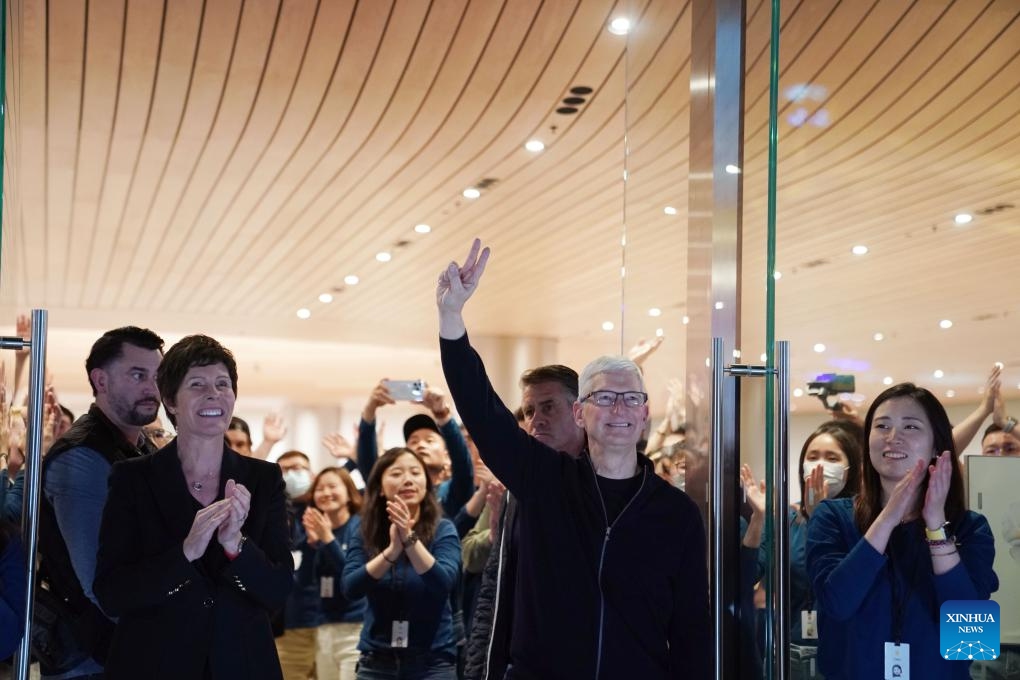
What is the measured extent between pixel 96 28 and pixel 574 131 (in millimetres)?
2824

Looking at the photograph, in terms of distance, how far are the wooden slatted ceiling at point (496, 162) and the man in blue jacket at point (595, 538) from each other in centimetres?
50

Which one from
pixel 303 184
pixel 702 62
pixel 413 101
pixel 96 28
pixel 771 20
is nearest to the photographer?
pixel 771 20

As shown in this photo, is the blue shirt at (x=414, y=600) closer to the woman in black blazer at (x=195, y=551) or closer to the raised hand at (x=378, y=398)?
the raised hand at (x=378, y=398)

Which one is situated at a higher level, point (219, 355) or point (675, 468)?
point (219, 355)

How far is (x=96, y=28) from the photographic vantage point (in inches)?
222

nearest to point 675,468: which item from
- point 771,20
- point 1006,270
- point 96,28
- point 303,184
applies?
point 1006,270

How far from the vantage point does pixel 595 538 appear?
8.60 feet

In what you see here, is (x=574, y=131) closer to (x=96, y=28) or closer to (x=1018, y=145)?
(x=96, y=28)

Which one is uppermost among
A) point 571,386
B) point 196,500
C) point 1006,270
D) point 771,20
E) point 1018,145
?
point 771,20

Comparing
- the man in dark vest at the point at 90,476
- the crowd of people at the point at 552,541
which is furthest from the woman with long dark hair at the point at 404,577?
the man in dark vest at the point at 90,476

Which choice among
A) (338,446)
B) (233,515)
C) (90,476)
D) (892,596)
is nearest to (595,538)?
(892,596)

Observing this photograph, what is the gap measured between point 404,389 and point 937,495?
3288 millimetres

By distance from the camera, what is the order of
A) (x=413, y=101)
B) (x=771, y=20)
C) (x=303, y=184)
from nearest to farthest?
(x=771, y=20) → (x=413, y=101) → (x=303, y=184)

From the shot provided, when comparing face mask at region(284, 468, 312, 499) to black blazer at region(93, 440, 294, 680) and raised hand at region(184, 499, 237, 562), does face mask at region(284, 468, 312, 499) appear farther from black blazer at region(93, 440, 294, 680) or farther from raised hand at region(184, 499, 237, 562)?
raised hand at region(184, 499, 237, 562)
